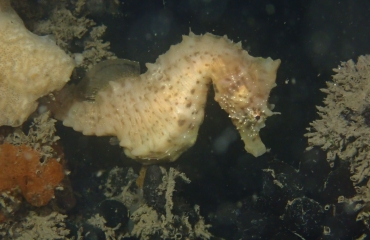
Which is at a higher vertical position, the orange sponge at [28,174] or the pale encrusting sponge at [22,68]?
the pale encrusting sponge at [22,68]

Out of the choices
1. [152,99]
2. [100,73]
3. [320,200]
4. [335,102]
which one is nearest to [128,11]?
[100,73]

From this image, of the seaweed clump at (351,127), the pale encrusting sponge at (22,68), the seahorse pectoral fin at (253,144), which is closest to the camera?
the pale encrusting sponge at (22,68)

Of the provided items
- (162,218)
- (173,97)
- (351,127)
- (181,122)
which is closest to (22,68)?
(173,97)

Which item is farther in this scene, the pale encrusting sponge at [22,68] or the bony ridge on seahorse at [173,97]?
the bony ridge on seahorse at [173,97]

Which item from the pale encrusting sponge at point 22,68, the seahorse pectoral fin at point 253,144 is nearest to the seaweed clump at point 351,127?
the seahorse pectoral fin at point 253,144

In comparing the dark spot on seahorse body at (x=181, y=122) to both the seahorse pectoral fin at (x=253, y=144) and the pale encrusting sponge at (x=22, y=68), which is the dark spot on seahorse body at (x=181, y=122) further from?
the pale encrusting sponge at (x=22, y=68)

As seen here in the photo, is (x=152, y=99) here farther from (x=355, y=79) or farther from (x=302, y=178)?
(x=355, y=79)
